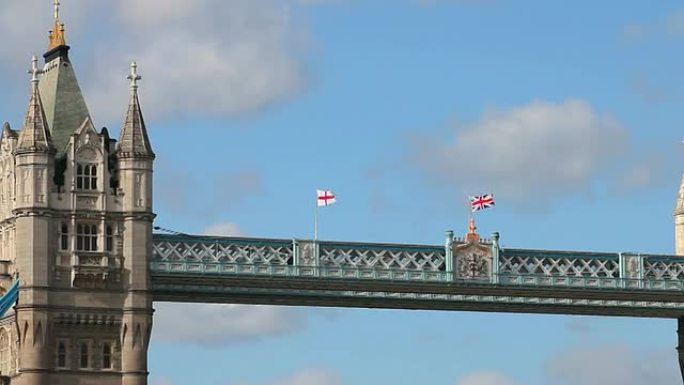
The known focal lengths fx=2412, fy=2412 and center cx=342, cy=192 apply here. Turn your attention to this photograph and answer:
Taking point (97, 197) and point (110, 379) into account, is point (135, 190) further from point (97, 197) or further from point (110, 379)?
point (110, 379)

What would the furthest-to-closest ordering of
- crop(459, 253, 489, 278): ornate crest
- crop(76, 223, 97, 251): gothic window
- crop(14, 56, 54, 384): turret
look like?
crop(459, 253, 489, 278): ornate crest → crop(76, 223, 97, 251): gothic window → crop(14, 56, 54, 384): turret

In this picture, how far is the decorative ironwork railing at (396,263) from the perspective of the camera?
478 ft

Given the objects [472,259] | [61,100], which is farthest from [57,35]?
[472,259]

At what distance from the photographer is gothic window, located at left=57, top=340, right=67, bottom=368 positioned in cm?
14250

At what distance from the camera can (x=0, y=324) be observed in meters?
147

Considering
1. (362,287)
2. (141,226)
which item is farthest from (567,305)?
(141,226)

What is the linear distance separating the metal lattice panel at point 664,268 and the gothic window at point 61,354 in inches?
1481

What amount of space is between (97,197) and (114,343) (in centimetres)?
878

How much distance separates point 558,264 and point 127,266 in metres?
27.9

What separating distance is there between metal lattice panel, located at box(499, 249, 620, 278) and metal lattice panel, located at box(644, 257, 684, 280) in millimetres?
2185

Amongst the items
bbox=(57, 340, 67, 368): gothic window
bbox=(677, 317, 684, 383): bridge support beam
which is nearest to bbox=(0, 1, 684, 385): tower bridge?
bbox=(57, 340, 67, 368): gothic window

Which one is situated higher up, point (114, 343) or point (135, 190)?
point (135, 190)

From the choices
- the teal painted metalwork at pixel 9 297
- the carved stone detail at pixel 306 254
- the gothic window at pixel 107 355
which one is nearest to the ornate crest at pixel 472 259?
the carved stone detail at pixel 306 254

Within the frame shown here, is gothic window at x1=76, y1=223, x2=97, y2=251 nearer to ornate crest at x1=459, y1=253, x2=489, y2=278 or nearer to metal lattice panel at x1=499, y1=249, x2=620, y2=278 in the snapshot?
ornate crest at x1=459, y1=253, x2=489, y2=278
